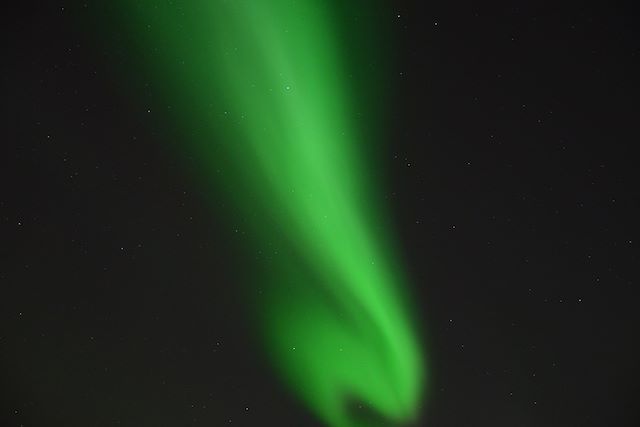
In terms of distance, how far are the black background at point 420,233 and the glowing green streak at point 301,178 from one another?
0.11 ft

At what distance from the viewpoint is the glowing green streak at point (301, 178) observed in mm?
813

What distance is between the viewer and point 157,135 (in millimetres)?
829

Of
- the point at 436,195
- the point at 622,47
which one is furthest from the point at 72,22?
the point at 622,47

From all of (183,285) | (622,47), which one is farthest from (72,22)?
(622,47)

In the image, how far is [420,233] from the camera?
33.3 inches

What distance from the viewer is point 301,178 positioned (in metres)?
0.84

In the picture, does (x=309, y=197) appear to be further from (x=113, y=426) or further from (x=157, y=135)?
(x=113, y=426)

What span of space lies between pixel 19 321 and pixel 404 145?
0.53m

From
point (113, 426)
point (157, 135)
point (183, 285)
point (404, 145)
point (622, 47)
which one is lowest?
point (113, 426)

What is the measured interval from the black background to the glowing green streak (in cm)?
3

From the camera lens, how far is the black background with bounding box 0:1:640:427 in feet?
2.70

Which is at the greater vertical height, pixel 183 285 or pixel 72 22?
pixel 72 22

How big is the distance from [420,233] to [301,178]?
6.4 inches

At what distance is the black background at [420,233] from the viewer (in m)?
0.82
